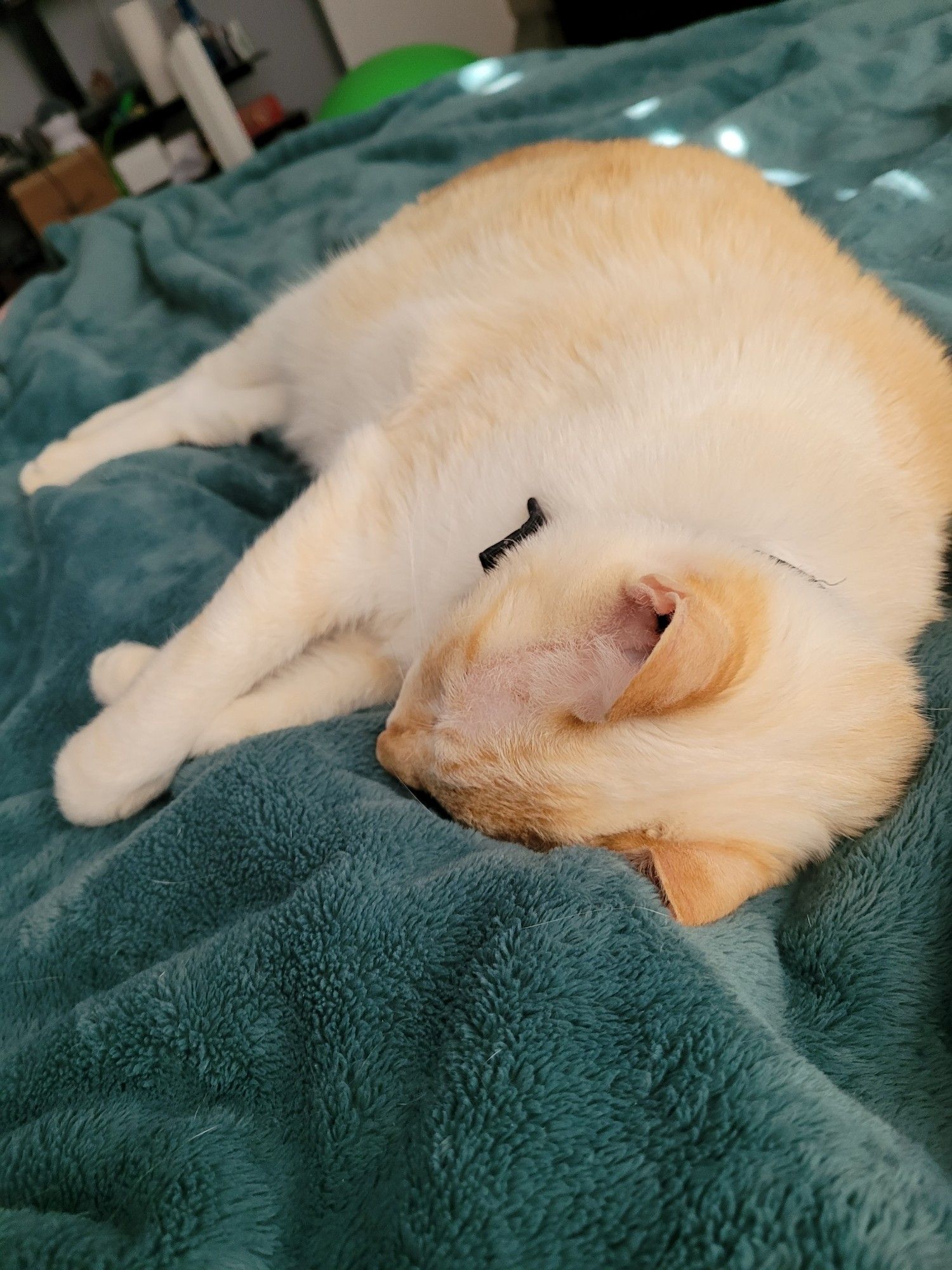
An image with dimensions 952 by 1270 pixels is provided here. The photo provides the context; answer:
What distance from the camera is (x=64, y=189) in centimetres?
500

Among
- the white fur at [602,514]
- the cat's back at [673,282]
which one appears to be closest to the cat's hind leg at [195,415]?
the cat's back at [673,282]

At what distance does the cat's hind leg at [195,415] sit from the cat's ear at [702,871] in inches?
61.9

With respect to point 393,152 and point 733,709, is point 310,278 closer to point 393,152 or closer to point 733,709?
point 393,152

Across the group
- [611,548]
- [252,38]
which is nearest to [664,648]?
[611,548]

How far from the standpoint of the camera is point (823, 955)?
0.93 metres

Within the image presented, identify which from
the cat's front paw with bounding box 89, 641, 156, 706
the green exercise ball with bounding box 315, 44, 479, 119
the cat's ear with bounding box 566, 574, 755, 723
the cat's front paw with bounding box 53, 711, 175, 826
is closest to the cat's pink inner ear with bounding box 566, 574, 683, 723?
the cat's ear with bounding box 566, 574, 755, 723

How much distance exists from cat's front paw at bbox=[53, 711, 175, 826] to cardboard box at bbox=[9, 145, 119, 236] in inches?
191

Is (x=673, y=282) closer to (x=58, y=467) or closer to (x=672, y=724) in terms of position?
(x=672, y=724)

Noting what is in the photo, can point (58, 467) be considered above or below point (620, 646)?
above

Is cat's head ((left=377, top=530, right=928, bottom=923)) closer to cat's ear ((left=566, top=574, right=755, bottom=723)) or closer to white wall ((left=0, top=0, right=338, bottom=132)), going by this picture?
cat's ear ((left=566, top=574, right=755, bottom=723))

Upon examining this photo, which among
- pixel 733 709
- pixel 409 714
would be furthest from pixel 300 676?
pixel 733 709

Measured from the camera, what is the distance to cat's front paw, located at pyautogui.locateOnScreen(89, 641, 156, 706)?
1488 mm

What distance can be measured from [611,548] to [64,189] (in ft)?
18.2

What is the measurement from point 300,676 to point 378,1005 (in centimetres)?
74
